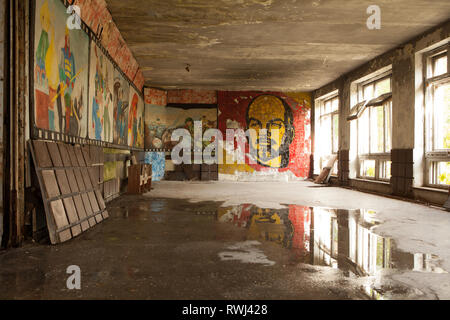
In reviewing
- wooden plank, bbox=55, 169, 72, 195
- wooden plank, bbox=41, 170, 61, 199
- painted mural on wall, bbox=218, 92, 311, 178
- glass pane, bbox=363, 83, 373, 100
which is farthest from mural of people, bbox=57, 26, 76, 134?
painted mural on wall, bbox=218, 92, 311, 178

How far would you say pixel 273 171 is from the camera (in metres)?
11.9

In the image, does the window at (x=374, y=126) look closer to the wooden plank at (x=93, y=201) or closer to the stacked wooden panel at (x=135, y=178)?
the stacked wooden panel at (x=135, y=178)

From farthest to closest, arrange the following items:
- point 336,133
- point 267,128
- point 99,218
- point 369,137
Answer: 1. point 267,128
2. point 336,133
3. point 369,137
4. point 99,218

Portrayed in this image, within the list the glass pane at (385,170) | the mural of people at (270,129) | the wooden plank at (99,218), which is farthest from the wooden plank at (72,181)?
the mural of people at (270,129)

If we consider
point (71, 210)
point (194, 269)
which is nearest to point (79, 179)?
point (71, 210)

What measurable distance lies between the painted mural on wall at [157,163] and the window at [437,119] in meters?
8.17

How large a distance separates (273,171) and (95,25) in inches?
328

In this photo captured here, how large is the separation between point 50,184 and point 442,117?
675 cm

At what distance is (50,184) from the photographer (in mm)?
3234

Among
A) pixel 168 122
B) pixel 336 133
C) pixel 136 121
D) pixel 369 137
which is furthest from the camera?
pixel 168 122

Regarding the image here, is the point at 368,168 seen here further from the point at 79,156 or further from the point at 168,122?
the point at 79,156

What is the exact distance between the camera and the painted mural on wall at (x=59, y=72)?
129 inches
